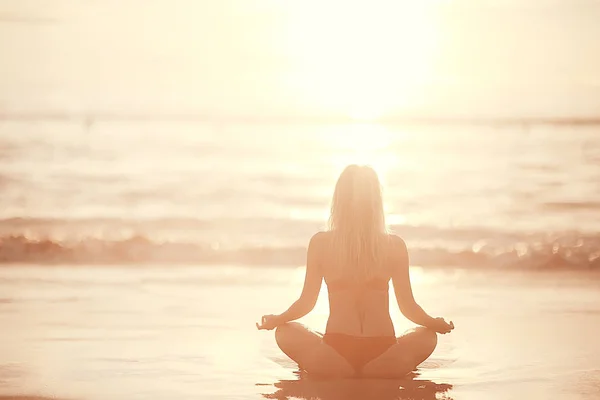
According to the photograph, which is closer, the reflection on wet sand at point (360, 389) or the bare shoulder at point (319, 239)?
the reflection on wet sand at point (360, 389)

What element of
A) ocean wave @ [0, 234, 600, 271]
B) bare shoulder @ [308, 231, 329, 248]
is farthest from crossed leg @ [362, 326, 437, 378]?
ocean wave @ [0, 234, 600, 271]

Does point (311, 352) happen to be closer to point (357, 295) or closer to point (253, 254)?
point (357, 295)

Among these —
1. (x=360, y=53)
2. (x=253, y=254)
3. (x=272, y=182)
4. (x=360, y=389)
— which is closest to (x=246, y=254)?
(x=253, y=254)

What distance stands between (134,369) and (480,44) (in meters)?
26.9

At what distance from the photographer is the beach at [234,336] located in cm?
587

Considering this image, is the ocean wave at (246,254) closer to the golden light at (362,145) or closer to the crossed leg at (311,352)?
the crossed leg at (311,352)

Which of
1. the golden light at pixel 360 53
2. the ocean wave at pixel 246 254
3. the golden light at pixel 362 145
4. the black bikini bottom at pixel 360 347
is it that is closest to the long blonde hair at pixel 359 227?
the black bikini bottom at pixel 360 347

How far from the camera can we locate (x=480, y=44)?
104 feet

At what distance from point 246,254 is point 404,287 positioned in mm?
6321

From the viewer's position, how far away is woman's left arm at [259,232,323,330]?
6.02 m

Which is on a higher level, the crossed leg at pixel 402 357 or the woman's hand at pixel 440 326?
the woman's hand at pixel 440 326

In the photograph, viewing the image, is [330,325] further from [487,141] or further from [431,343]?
[487,141]

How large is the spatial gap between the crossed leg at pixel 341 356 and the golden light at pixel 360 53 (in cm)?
2383

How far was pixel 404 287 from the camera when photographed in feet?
19.8
